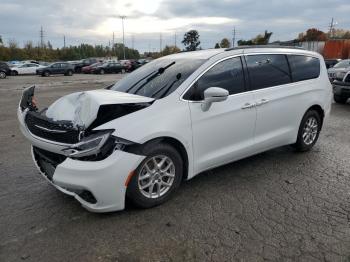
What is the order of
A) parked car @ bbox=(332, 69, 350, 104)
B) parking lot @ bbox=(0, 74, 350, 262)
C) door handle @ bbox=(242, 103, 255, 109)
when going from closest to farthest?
1. parking lot @ bbox=(0, 74, 350, 262)
2. door handle @ bbox=(242, 103, 255, 109)
3. parked car @ bbox=(332, 69, 350, 104)

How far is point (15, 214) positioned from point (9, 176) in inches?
53.7

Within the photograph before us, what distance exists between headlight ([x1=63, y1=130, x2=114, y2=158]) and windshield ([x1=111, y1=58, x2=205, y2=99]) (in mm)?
903

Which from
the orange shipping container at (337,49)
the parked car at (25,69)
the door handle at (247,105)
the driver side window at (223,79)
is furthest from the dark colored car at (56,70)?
the door handle at (247,105)

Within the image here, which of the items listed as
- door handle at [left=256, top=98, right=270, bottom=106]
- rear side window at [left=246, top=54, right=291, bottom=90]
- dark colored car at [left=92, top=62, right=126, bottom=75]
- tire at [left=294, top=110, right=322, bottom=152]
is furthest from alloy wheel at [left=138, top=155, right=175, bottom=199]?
dark colored car at [left=92, top=62, right=126, bottom=75]

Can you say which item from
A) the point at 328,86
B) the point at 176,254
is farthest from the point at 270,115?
the point at 176,254

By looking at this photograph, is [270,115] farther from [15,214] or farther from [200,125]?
[15,214]

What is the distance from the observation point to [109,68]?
1724 inches

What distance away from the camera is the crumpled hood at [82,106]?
3619 millimetres

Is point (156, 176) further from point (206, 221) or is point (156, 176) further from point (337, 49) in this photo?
point (337, 49)

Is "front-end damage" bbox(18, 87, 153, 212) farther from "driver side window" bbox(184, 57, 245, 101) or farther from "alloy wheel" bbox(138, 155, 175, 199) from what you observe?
"driver side window" bbox(184, 57, 245, 101)

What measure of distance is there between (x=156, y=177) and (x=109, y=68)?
1638 inches

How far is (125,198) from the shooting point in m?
3.75

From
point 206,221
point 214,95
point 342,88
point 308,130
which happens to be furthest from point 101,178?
point 342,88

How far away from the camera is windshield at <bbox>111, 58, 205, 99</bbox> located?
4203 mm
